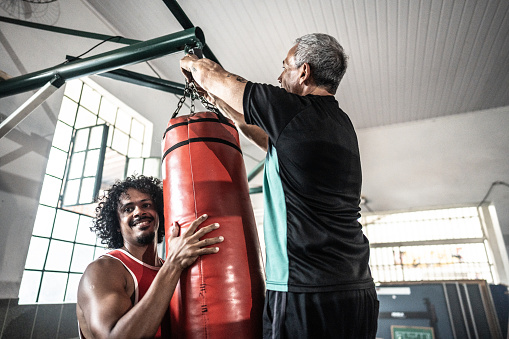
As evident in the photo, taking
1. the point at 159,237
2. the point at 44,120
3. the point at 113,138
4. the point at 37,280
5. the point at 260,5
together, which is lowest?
the point at 37,280

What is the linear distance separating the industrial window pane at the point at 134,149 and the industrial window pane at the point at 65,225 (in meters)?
1.43

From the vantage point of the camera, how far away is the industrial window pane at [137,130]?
536 centimetres

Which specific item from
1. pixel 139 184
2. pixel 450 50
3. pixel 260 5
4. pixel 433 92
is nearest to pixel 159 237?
pixel 139 184

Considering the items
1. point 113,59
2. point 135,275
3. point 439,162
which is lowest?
point 135,275

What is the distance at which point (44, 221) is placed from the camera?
3.64 metres

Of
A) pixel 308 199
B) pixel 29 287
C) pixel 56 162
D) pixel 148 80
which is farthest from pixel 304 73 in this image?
pixel 29 287

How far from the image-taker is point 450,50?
5750 mm

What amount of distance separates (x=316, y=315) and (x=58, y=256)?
3.46 metres

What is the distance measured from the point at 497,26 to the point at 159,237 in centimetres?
592

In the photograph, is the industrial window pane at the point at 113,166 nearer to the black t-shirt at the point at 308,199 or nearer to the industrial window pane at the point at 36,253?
the industrial window pane at the point at 36,253

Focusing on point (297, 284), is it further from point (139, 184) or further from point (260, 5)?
point (260, 5)

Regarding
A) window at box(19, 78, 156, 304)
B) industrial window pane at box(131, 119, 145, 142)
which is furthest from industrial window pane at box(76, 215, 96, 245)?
industrial window pane at box(131, 119, 145, 142)

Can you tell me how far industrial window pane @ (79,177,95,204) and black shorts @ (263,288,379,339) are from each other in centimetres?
275

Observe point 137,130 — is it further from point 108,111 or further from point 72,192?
point 72,192
